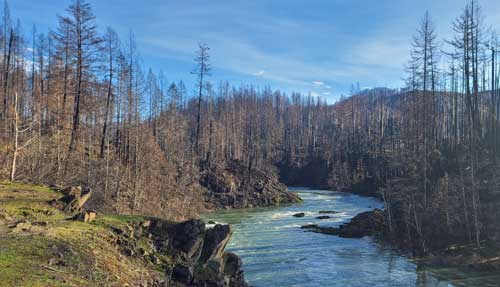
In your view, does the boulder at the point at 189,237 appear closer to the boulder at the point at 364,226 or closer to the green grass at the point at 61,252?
the green grass at the point at 61,252

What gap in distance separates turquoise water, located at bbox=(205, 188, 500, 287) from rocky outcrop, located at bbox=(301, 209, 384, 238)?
122cm

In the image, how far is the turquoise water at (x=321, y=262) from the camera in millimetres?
17562

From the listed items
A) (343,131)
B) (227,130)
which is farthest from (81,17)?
(343,131)

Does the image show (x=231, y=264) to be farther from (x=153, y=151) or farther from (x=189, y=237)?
(x=153, y=151)

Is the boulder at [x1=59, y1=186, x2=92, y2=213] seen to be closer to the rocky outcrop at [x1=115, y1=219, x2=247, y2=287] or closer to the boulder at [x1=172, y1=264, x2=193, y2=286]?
the rocky outcrop at [x1=115, y1=219, x2=247, y2=287]

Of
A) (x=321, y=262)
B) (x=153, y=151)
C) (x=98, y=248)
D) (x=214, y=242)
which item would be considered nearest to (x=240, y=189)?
(x=153, y=151)

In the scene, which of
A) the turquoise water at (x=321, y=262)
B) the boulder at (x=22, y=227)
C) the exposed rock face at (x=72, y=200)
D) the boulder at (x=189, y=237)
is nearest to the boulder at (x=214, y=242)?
the boulder at (x=189, y=237)

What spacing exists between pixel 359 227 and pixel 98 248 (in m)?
24.0

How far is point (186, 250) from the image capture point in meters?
14.0

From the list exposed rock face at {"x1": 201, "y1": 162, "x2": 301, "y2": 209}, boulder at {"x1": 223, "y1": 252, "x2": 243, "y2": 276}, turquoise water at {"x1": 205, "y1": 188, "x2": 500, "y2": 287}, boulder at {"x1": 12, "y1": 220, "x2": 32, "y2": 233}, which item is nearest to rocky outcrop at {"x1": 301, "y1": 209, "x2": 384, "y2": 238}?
turquoise water at {"x1": 205, "y1": 188, "x2": 500, "y2": 287}

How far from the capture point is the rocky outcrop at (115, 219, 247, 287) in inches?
490

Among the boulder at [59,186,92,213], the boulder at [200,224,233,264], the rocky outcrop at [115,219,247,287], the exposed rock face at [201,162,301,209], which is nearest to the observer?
the rocky outcrop at [115,219,247,287]

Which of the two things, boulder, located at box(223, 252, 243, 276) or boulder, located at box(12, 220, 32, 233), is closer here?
boulder, located at box(12, 220, 32, 233)

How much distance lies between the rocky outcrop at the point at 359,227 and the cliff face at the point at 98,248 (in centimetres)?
1602
